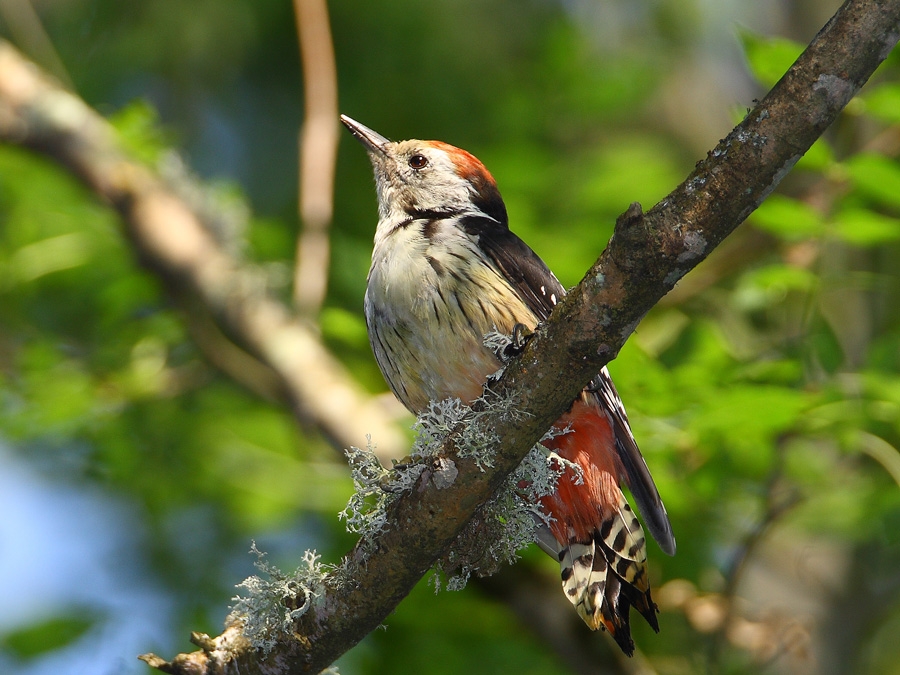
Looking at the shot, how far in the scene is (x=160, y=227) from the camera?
5.09 meters

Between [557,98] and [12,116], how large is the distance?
3023 mm

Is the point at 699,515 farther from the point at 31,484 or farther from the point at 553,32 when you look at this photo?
the point at 31,484

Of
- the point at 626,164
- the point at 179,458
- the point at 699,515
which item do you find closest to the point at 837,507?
the point at 699,515

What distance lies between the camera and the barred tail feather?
9.62ft

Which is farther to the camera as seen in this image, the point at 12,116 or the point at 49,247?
the point at 12,116

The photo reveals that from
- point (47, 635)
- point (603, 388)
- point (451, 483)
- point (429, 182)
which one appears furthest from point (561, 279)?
point (47, 635)

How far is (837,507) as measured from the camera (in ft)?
15.5

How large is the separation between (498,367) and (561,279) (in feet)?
4.65

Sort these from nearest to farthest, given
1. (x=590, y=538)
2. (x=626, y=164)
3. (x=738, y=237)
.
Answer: (x=590, y=538), (x=626, y=164), (x=738, y=237)

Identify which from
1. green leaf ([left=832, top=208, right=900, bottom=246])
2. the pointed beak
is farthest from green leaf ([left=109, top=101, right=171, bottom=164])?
green leaf ([left=832, top=208, right=900, bottom=246])

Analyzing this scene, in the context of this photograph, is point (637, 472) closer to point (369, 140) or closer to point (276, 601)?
point (276, 601)

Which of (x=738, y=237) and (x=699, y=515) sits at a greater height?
(x=738, y=237)

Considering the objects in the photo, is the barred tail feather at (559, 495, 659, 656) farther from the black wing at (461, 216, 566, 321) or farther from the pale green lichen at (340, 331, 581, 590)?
the black wing at (461, 216, 566, 321)

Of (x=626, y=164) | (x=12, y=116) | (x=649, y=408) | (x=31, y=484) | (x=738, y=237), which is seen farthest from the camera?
(x=31, y=484)
